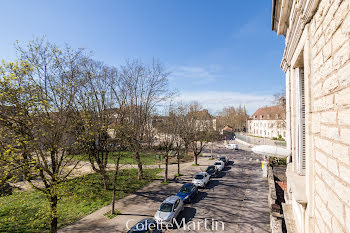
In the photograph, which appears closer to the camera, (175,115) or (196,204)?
(196,204)

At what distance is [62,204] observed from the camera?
533 inches

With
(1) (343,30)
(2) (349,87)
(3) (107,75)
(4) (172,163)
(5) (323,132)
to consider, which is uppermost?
(3) (107,75)

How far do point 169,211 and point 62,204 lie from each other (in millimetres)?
8092

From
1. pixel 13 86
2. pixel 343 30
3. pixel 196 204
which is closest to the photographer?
pixel 343 30

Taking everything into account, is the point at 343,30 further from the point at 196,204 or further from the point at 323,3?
the point at 196,204

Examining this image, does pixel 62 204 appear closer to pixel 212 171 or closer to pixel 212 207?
pixel 212 207

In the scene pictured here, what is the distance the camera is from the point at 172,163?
1121 inches

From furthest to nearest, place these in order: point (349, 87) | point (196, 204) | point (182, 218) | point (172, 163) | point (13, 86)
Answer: point (172, 163)
point (196, 204)
point (182, 218)
point (13, 86)
point (349, 87)

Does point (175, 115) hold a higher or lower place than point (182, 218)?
higher

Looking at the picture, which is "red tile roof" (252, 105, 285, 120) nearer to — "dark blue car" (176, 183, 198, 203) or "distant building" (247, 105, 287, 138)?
"distant building" (247, 105, 287, 138)

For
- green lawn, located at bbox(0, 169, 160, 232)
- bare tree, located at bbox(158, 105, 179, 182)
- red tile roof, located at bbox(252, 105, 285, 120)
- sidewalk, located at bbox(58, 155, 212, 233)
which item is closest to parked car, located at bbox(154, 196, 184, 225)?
sidewalk, located at bbox(58, 155, 212, 233)

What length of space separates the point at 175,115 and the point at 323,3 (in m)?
19.8

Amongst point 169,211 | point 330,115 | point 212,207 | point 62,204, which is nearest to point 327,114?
point 330,115

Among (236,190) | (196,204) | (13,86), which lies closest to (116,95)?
(13,86)
